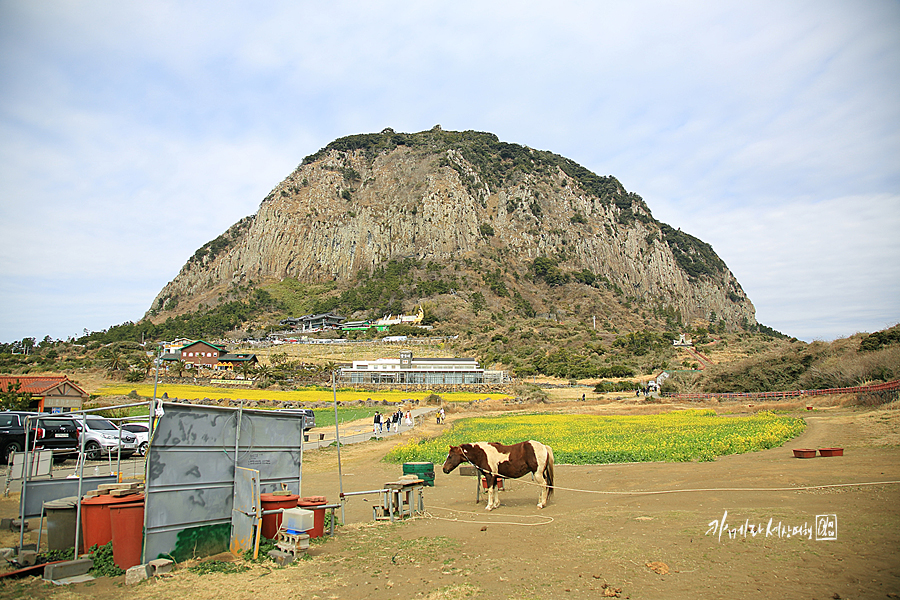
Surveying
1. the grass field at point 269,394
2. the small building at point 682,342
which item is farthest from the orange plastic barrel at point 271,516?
the small building at point 682,342

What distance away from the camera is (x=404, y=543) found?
10586 mm

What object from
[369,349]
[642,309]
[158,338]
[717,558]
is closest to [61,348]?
[158,338]

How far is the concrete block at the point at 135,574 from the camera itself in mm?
8211

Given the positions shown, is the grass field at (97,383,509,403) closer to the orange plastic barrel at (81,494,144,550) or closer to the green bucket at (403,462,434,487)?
the green bucket at (403,462,434,487)

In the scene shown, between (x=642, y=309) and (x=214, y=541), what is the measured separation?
167 meters

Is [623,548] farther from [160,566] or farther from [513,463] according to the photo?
[160,566]

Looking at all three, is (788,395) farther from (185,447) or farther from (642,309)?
(642,309)

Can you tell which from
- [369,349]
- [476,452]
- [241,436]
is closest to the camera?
[241,436]

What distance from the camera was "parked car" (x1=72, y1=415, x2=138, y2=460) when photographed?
2052 centimetres

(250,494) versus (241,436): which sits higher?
(241,436)

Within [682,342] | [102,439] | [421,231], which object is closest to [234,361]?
[102,439]

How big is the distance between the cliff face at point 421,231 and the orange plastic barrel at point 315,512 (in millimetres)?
148209

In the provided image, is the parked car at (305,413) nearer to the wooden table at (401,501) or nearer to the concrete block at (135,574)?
the wooden table at (401,501)

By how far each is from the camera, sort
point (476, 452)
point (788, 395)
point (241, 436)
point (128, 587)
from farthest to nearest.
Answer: point (788, 395) < point (476, 452) < point (241, 436) < point (128, 587)
